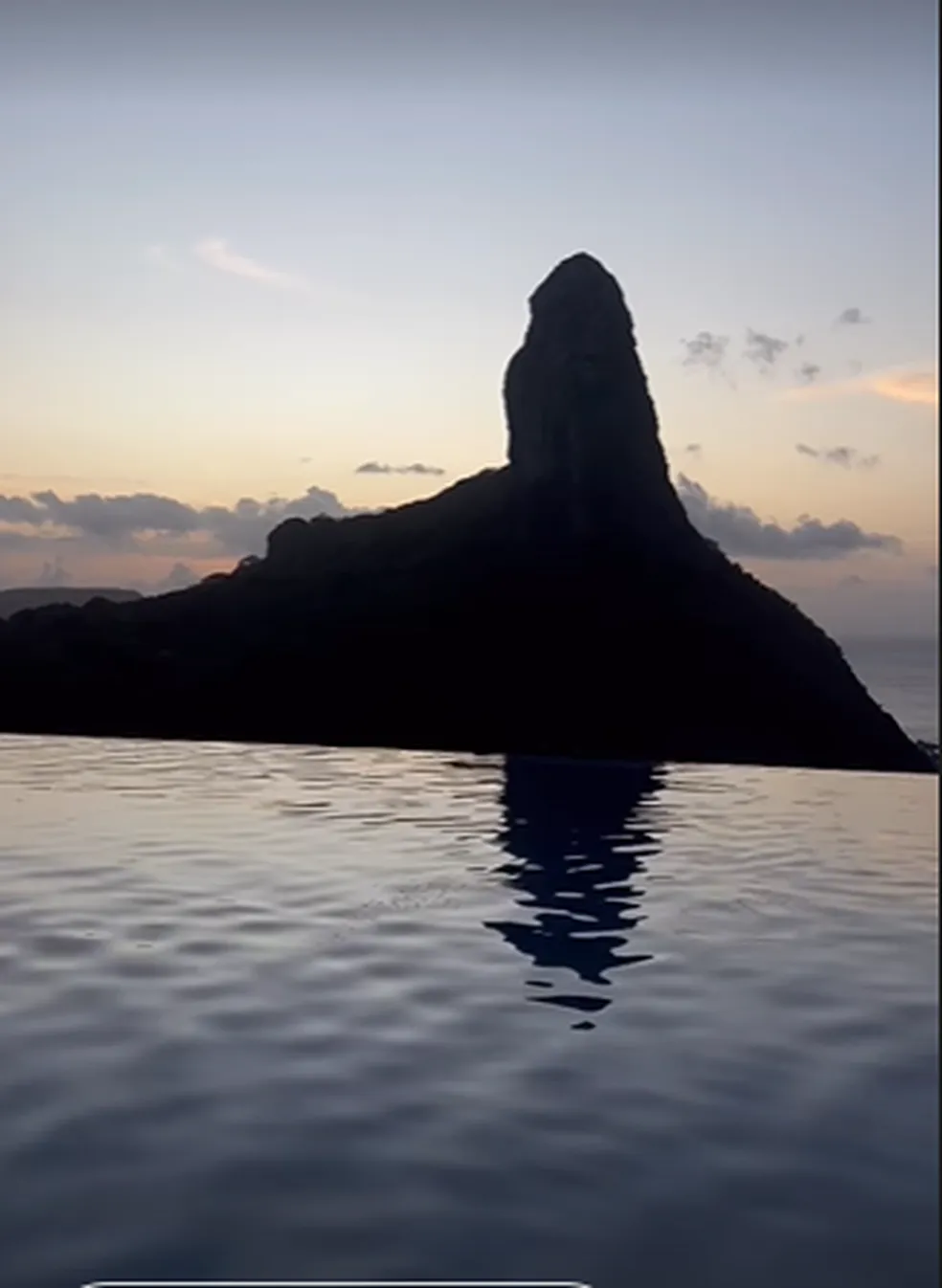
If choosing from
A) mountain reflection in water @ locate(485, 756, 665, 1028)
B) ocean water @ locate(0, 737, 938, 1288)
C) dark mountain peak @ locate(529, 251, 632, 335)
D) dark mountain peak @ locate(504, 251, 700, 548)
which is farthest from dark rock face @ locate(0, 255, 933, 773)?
ocean water @ locate(0, 737, 938, 1288)

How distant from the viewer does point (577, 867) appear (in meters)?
13.9

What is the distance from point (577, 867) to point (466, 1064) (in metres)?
7.02

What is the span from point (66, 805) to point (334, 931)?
343 inches

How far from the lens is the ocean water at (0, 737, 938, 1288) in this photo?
16.0 feet

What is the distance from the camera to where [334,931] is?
10.0m

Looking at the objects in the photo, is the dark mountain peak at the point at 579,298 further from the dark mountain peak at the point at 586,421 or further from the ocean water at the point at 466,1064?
the ocean water at the point at 466,1064

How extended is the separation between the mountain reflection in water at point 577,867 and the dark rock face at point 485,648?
15175 millimetres

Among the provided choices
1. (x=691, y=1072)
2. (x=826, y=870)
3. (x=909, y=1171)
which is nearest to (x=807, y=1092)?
(x=691, y=1072)

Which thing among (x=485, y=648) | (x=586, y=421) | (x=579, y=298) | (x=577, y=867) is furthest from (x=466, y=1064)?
(x=579, y=298)

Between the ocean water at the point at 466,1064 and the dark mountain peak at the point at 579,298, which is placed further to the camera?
the dark mountain peak at the point at 579,298

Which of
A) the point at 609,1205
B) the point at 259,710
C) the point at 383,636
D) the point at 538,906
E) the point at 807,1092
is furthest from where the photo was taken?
the point at 383,636

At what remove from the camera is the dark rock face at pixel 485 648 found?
3875 cm

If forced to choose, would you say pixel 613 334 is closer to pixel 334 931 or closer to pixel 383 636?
pixel 383 636

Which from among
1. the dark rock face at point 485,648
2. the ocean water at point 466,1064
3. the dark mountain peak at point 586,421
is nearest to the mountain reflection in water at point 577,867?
the ocean water at point 466,1064
